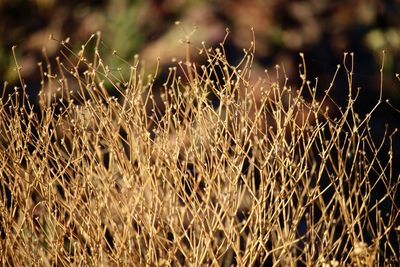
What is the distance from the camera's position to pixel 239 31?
400 centimetres

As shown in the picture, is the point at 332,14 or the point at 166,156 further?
the point at 332,14

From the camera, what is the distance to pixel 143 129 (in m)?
2.29

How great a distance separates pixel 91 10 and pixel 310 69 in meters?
1.18

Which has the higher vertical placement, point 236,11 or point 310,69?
point 236,11

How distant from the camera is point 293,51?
4.05m

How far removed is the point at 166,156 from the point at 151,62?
1.75 m

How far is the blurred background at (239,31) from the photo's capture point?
3.98 m

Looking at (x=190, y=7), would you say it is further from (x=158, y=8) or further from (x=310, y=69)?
(x=310, y=69)

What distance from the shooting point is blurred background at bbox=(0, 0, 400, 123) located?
13.1 ft

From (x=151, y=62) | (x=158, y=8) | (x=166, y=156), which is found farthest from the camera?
(x=158, y=8)

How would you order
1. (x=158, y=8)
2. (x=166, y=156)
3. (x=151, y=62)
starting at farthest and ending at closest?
1. (x=158, y=8)
2. (x=151, y=62)
3. (x=166, y=156)

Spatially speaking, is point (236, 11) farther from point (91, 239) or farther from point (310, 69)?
point (91, 239)

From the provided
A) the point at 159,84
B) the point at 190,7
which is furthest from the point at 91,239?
the point at 190,7

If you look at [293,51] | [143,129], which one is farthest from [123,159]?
[293,51]
